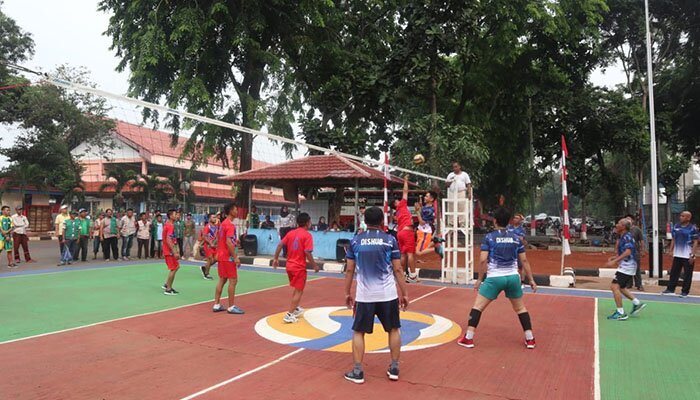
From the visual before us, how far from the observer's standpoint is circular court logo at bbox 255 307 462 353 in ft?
21.5

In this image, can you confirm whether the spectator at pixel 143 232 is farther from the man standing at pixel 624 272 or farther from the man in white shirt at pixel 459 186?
the man standing at pixel 624 272

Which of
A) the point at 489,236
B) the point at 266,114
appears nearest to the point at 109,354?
Result: the point at 489,236

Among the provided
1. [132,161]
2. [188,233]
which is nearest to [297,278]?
[188,233]

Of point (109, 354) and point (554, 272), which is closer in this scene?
point (109, 354)

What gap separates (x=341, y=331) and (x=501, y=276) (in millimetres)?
2516

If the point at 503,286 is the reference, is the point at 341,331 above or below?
below

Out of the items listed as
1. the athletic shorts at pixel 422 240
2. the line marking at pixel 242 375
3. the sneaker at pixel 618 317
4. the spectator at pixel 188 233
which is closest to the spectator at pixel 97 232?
the spectator at pixel 188 233

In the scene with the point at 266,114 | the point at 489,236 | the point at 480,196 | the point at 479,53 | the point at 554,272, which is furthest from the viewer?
the point at 480,196

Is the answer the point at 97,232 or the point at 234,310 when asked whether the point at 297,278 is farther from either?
the point at 97,232

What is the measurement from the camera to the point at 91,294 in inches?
410

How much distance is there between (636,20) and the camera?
2597cm

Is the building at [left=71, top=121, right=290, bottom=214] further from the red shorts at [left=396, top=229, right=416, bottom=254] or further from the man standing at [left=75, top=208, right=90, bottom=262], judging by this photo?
the red shorts at [left=396, top=229, right=416, bottom=254]

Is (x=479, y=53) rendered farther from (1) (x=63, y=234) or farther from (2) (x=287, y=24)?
(1) (x=63, y=234)

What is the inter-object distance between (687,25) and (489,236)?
89.2 ft
